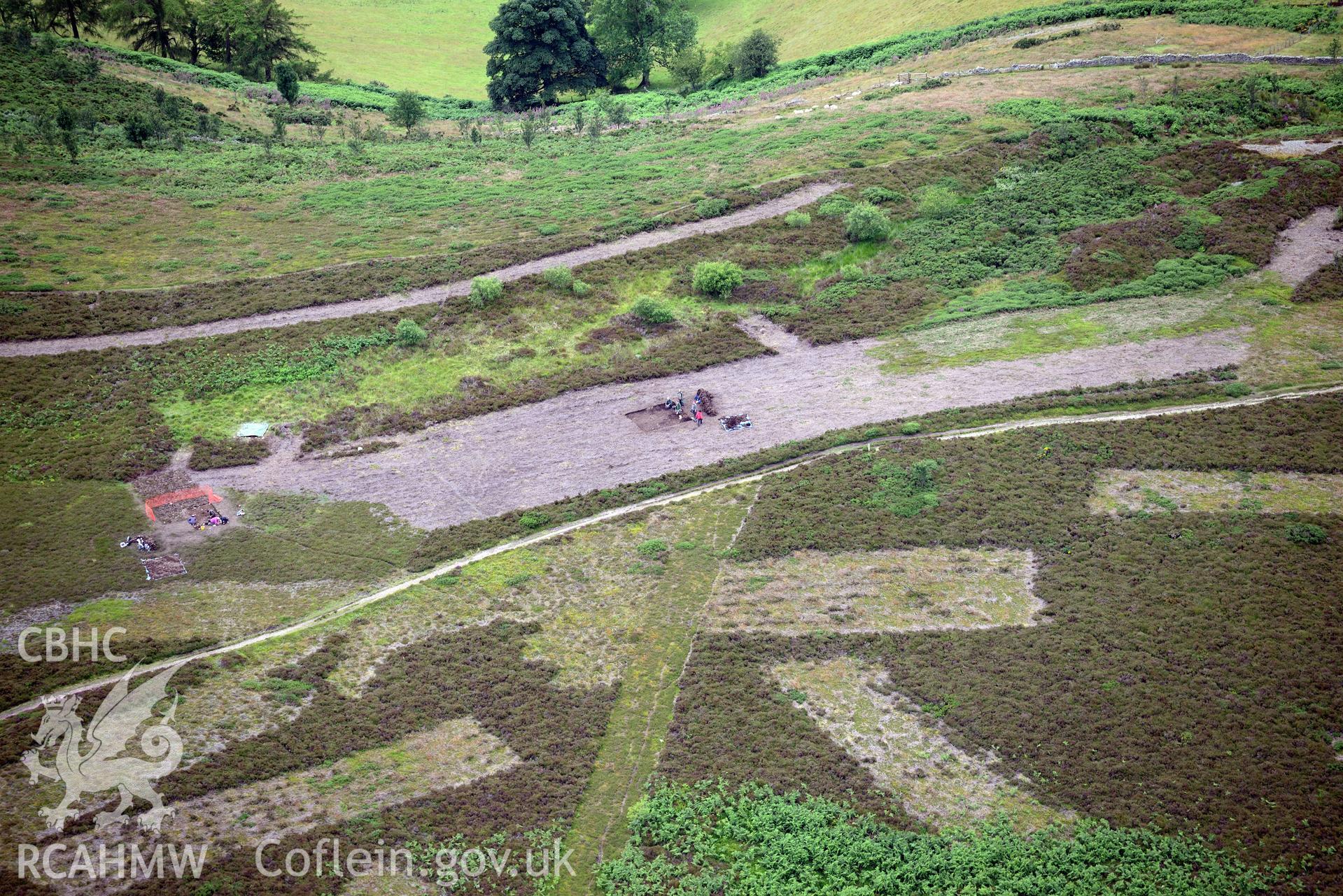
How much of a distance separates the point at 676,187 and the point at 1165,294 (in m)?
36.2

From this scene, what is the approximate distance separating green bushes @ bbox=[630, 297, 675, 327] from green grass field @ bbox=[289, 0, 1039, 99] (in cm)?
6567

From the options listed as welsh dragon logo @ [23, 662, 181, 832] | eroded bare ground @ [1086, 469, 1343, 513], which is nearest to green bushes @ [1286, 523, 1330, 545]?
eroded bare ground @ [1086, 469, 1343, 513]

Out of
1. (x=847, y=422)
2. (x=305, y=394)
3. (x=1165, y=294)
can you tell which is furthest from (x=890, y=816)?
(x=1165, y=294)

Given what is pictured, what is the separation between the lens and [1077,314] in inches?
2367

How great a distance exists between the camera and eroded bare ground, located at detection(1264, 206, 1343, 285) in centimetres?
6131

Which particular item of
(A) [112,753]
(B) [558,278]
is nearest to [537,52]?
(B) [558,278]

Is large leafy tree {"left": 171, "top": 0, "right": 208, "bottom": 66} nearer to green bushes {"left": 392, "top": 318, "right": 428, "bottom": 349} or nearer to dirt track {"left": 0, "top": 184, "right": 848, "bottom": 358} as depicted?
Answer: dirt track {"left": 0, "top": 184, "right": 848, "bottom": 358}

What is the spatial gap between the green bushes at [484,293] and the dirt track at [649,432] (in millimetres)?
10862

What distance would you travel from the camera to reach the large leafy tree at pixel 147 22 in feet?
341

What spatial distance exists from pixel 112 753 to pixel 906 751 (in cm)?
2633

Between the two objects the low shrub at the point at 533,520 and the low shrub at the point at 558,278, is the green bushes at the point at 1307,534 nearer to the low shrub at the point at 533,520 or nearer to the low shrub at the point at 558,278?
the low shrub at the point at 533,520

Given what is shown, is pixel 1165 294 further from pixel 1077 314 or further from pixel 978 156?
pixel 978 156

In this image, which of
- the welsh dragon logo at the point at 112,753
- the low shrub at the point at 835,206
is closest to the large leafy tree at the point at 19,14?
the low shrub at the point at 835,206

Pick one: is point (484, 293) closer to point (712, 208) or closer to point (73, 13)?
point (712, 208)
